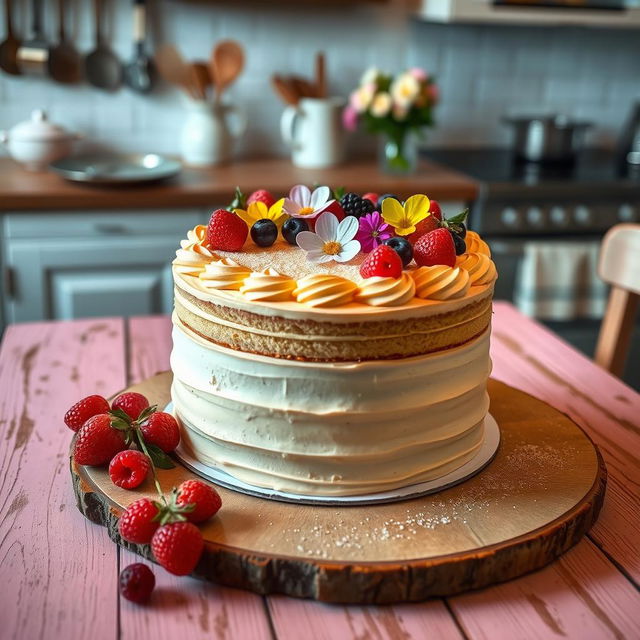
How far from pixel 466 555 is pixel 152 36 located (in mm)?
2568

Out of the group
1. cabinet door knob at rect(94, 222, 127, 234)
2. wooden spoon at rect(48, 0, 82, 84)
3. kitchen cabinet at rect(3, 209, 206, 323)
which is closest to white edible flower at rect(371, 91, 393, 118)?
kitchen cabinet at rect(3, 209, 206, 323)

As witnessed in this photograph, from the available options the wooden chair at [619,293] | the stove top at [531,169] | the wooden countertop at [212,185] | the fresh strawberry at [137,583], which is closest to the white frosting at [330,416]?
the fresh strawberry at [137,583]

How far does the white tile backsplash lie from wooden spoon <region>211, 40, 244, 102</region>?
19cm

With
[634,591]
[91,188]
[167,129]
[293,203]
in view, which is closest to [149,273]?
[91,188]

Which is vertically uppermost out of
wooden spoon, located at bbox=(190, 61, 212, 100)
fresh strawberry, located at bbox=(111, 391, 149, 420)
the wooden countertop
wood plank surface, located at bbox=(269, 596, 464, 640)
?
wooden spoon, located at bbox=(190, 61, 212, 100)

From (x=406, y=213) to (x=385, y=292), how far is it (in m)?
0.21

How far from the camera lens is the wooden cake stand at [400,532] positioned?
934mm

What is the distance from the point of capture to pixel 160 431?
3.77 feet

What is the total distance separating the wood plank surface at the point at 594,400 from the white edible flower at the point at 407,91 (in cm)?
110

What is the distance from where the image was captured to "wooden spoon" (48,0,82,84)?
296 centimetres

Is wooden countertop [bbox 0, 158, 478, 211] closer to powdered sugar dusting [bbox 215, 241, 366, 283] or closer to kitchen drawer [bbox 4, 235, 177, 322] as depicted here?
kitchen drawer [bbox 4, 235, 177, 322]

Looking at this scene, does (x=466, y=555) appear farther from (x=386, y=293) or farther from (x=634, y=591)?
(x=386, y=293)

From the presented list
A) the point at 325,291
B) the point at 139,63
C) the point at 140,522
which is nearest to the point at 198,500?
the point at 140,522

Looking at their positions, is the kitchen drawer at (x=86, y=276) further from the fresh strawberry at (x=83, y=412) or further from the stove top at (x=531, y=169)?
the fresh strawberry at (x=83, y=412)
